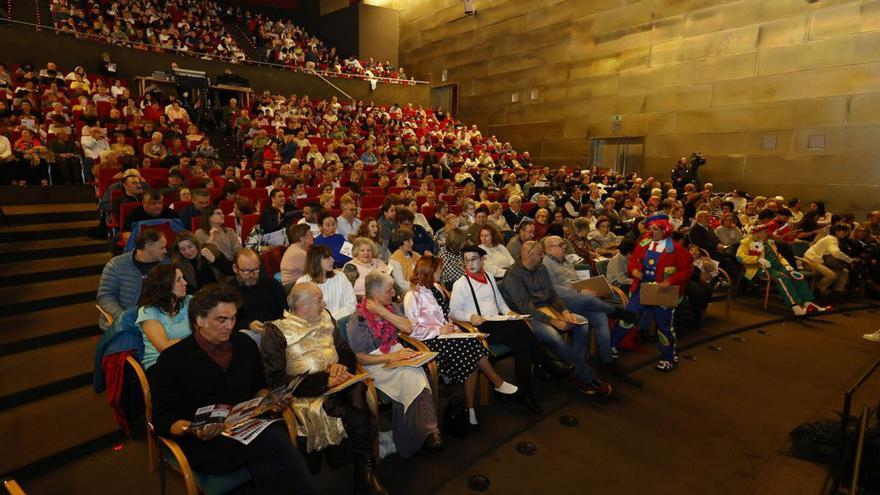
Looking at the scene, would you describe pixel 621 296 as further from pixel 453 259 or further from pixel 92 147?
pixel 92 147

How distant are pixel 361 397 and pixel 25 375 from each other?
2.33 m

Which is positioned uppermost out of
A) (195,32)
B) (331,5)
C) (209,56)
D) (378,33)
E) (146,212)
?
(331,5)

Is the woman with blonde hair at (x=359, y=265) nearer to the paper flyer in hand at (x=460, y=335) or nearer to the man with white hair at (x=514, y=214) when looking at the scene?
the paper flyer in hand at (x=460, y=335)

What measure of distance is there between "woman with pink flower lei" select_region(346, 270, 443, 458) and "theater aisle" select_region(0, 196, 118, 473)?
62.6 inches

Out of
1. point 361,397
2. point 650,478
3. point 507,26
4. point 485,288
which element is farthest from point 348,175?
point 507,26

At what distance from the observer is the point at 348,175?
27.9ft

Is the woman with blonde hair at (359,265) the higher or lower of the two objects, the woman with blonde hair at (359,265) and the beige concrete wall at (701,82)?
the lower

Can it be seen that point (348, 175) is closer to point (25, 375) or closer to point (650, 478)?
point (25, 375)

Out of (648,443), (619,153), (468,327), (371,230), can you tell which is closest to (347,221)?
(371,230)

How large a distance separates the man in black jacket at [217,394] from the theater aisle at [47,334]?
3.84 feet

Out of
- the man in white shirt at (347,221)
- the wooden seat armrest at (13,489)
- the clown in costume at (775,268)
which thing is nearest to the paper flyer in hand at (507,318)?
the man in white shirt at (347,221)

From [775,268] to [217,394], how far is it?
672 centimetres

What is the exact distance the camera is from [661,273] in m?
4.20

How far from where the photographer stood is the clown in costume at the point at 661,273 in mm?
4102
